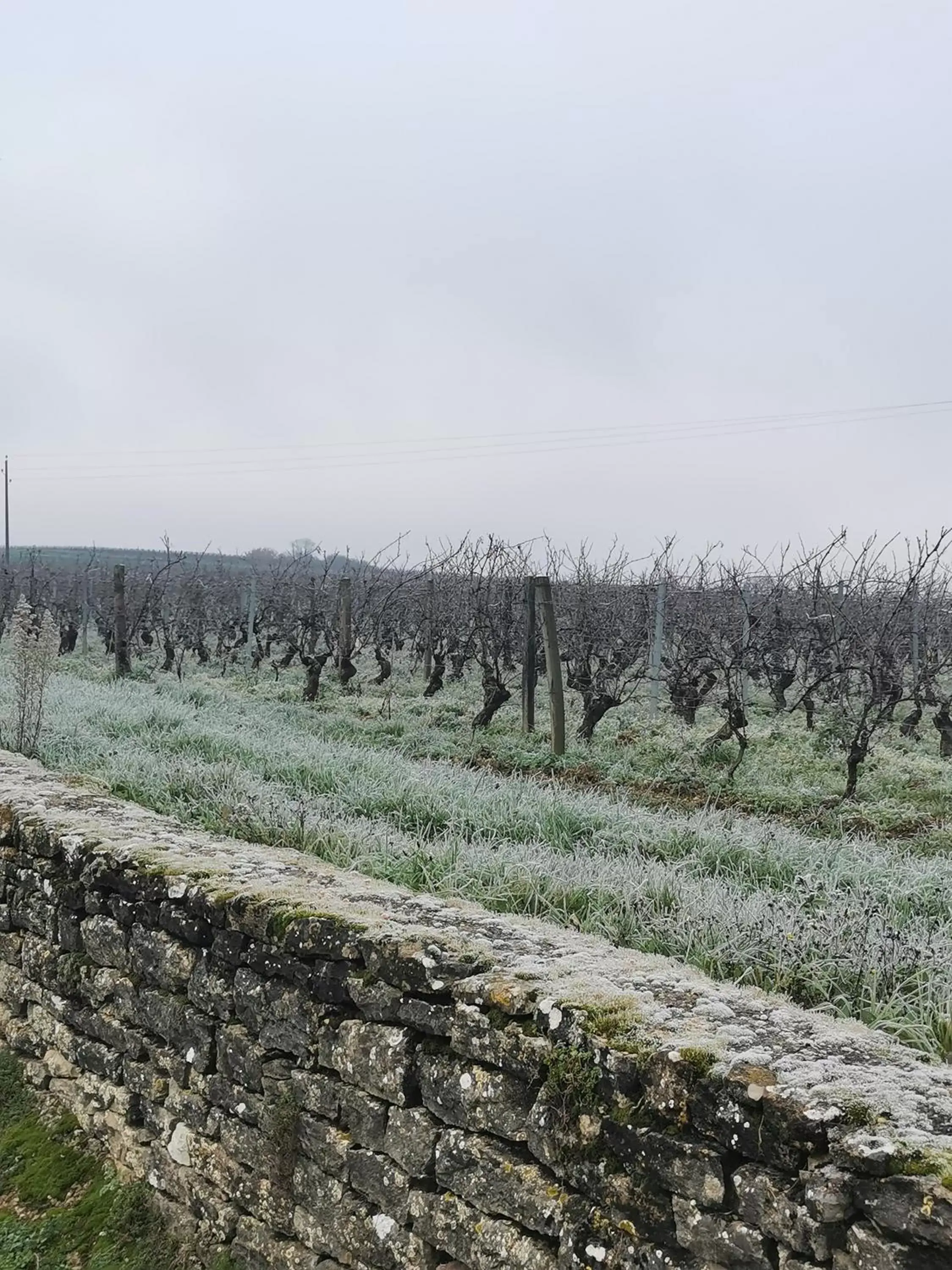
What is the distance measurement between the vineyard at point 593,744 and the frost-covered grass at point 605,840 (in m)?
0.02

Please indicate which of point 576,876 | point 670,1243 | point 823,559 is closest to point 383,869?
point 576,876

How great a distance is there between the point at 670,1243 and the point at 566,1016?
517 mm

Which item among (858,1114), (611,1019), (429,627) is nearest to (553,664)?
(429,627)

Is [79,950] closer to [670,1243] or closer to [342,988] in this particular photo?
[342,988]

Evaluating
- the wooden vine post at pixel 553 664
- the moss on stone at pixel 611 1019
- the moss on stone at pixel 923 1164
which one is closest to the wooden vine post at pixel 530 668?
the wooden vine post at pixel 553 664

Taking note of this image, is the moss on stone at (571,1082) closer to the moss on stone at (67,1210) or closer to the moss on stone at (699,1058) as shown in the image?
the moss on stone at (699,1058)

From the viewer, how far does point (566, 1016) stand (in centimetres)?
239

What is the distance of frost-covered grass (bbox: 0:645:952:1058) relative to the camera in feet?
10.2

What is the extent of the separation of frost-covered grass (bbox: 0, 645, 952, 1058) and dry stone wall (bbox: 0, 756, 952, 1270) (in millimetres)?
445

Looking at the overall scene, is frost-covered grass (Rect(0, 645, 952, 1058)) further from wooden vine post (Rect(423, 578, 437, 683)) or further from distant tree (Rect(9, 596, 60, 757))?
wooden vine post (Rect(423, 578, 437, 683))

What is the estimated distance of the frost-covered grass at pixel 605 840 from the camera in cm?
310

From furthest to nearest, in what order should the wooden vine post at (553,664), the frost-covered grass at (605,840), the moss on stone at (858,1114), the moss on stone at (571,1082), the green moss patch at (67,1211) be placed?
the wooden vine post at (553,664) < the green moss patch at (67,1211) < the frost-covered grass at (605,840) < the moss on stone at (571,1082) < the moss on stone at (858,1114)

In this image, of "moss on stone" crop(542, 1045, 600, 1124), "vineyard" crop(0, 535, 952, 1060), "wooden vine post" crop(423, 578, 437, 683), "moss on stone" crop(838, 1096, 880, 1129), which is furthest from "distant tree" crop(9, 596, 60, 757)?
"wooden vine post" crop(423, 578, 437, 683)

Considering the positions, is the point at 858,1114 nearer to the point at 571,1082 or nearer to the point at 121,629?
the point at 571,1082
